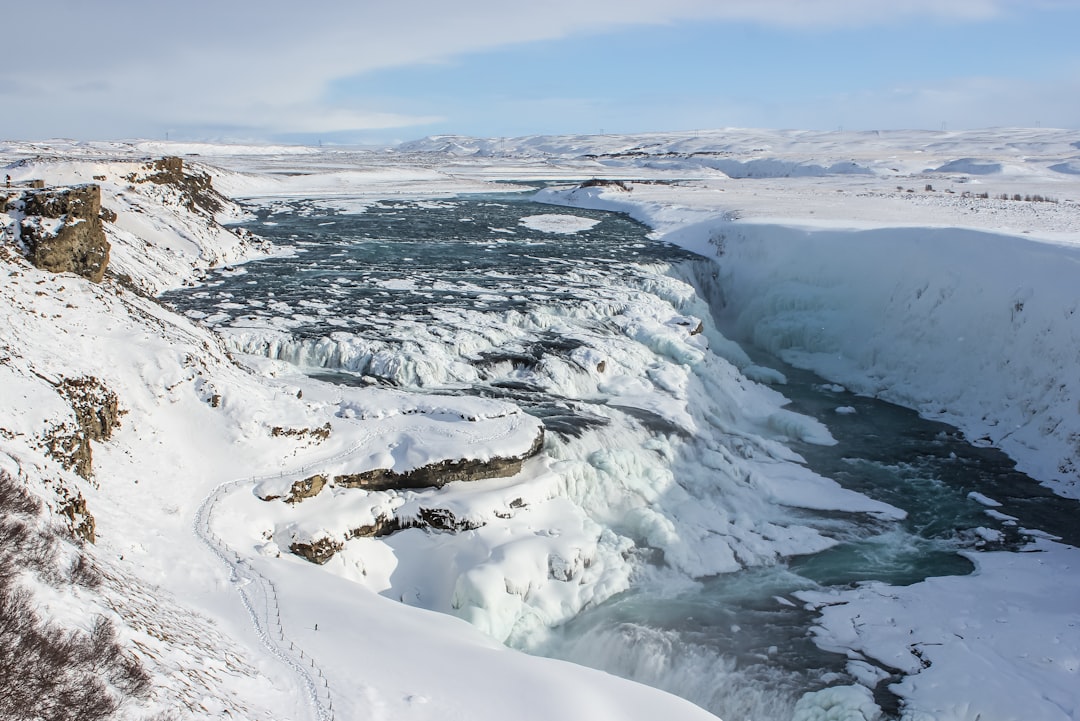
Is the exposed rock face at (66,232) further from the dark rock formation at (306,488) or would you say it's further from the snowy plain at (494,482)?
the dark rock formation at (306,488)

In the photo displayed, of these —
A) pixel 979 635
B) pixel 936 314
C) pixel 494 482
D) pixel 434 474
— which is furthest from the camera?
pixel 936 314

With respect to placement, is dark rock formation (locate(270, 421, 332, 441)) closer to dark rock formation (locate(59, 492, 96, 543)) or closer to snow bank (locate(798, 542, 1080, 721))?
dark rock formation (locate(59, 492, 96, 543))

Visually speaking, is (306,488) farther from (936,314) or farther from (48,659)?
(936,314)

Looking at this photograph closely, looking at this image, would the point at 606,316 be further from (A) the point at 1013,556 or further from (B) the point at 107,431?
(B) the point at 107,431

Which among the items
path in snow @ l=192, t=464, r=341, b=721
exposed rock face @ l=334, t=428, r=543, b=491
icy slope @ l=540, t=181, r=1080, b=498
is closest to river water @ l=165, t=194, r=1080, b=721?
icy slope @ l=540, t=181, r=1080, b=498

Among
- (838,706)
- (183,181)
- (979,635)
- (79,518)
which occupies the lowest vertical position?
(838,706)

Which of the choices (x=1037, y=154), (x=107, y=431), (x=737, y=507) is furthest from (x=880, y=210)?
(x=1037, y=154)

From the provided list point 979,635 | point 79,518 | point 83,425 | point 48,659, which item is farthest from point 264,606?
point 979,635
